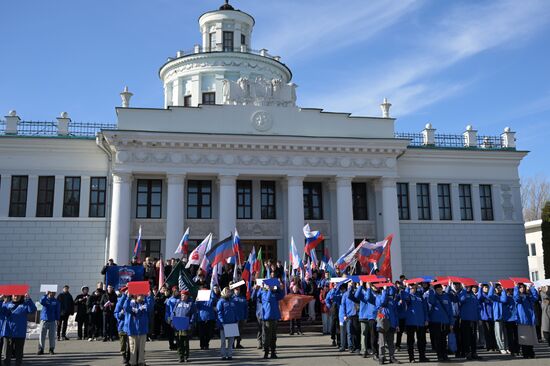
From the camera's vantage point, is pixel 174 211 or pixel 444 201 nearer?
pixel 174 211

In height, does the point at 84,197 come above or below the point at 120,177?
below

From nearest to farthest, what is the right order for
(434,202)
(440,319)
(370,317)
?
(440,319) → (370,317) → (434,202)

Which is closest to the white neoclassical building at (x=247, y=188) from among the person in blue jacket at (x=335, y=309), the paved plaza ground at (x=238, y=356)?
the paved plaza ground at (x=238, y=356)

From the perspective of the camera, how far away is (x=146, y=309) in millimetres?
11711

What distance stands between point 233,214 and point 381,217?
804 centimetres

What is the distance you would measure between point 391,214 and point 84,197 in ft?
51.6

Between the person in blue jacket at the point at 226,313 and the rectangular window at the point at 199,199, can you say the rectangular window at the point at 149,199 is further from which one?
the person in blue jacket at the point at 226,313

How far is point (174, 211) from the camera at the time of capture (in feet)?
83.6

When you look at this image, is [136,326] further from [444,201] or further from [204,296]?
[444,201]

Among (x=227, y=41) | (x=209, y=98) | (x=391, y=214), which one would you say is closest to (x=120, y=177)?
(x=209, y=98)

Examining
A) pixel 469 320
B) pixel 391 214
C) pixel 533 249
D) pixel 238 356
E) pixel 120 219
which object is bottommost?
pixel 238 356

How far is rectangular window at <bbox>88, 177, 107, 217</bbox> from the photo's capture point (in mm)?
26531

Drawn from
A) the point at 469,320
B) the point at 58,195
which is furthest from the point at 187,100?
the point at 469,320

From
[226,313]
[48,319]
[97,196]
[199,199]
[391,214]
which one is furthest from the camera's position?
[391,214]
